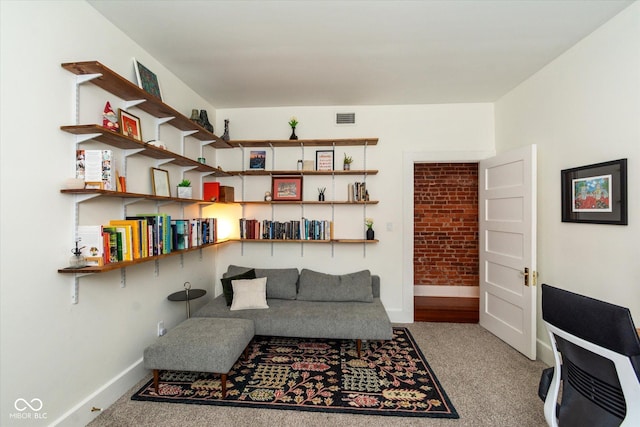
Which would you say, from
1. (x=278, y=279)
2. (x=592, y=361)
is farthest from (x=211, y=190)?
(x=592, y=361)

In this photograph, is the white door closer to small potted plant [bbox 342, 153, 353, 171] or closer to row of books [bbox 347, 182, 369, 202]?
row of books [bbox 347, 182, 369, 202]

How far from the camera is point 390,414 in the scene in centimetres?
185

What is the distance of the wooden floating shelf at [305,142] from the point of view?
331cm

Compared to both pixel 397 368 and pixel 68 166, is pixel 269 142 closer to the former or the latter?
pixel 68 166

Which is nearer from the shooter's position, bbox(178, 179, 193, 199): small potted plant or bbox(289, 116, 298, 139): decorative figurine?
bbox(178, 179, 193, 199): small potted plant

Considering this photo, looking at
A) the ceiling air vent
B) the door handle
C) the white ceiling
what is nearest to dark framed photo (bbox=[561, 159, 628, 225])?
the door handle

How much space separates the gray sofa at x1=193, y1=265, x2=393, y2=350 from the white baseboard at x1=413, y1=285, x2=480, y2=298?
177cm

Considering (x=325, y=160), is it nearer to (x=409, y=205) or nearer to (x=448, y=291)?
(x=409, y=205)

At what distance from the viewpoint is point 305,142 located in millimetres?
3400

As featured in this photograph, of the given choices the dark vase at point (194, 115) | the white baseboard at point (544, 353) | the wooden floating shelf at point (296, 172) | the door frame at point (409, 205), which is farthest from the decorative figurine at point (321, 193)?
the white baseboard at point (544, 353)

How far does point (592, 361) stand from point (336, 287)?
2269 mm

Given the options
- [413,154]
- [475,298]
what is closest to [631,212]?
[413,154]

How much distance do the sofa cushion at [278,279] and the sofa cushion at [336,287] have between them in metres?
0.10

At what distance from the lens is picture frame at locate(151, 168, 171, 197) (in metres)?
2.36
